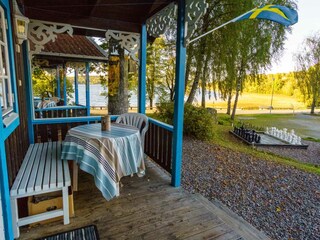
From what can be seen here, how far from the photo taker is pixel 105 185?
2098 millimetres

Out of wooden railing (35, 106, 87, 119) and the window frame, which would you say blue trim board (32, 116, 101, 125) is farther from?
wooden railing (35, 106, 87, 119)

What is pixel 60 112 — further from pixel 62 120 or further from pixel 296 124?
pixel 296 124

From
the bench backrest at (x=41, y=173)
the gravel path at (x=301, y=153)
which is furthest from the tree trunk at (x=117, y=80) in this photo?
the gravel path at (x=301, y=153)

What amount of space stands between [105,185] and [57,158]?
2.62ft

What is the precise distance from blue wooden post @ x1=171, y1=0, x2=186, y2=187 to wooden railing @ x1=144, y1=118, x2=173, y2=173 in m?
0.20

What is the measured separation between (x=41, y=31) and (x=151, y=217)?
10.3ft

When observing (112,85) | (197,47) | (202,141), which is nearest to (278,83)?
(197,47)

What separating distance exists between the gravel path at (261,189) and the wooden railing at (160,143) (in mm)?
490

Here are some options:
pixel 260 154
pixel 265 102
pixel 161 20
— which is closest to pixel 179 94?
pixel 161 20

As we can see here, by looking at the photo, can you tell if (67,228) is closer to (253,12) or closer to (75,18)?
(253,12)

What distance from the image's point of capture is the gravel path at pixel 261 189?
235 centimetres

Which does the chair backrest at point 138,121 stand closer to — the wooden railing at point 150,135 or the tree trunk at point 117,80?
the wooden railing at point 150,135

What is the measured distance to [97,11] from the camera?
3.33 meters

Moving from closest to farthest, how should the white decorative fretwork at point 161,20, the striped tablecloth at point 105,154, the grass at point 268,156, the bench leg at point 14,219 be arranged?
1. the bench leg at point 14,219
2. the striped tablecloth at point 105,154
3. the white decorative fretwork at point 161,20
4. the grass at point 268,156
